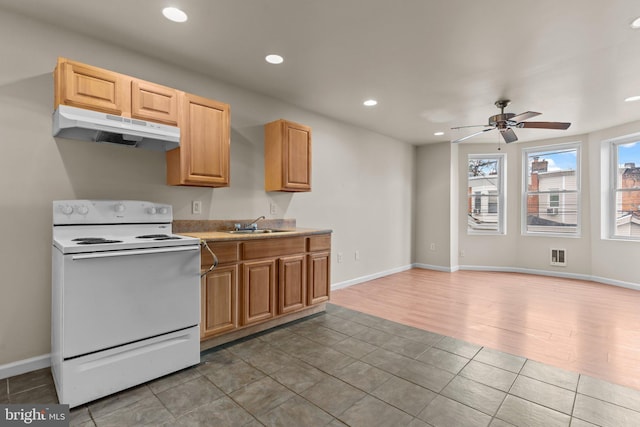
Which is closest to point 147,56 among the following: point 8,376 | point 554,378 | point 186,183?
point 186,183

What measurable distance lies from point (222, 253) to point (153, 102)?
1.30m

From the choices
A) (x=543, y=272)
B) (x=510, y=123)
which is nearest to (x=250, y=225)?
(x=510, y=123)

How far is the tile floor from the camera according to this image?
1.76 m

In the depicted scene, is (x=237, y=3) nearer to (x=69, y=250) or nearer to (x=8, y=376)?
(x=69, y=250)

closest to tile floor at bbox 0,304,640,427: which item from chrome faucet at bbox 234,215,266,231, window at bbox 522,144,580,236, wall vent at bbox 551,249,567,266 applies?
chrome faucet at bbox 234,215,266,231

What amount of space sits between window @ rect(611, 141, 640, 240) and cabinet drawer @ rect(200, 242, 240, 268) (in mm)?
5982

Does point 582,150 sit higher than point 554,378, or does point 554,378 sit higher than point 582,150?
point 582,150

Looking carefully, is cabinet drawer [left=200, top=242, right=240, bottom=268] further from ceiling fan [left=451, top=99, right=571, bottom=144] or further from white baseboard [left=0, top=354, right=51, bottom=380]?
ceiling fan [left=451, top=99, right=571, bottom=144]

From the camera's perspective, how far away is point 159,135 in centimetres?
244

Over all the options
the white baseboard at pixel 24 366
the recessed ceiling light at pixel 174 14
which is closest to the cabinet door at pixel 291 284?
the white baseboard at pixel 24 366

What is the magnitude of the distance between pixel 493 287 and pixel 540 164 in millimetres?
2771

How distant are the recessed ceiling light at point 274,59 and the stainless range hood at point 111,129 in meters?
1.01

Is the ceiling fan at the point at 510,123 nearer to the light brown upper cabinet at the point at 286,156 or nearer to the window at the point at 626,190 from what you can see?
the light brown upper cabinet at the point at 286,156

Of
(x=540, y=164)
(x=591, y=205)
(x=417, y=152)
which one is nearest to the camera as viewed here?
(x=591, y=205)
